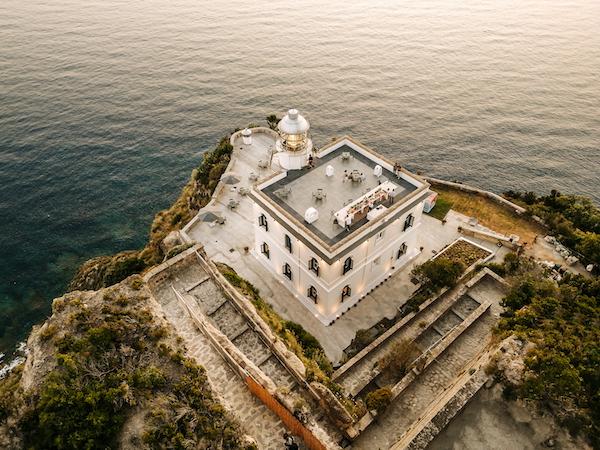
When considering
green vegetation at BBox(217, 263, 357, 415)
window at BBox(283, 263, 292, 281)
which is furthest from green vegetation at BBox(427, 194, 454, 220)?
green vegetation at BBox(217, 263, 357, 415)

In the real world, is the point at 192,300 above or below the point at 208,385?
below

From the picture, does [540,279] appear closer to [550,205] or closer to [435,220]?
[435,220]

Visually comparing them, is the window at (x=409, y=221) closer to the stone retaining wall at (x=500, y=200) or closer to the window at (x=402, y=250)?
the window at (x=402, y=250)

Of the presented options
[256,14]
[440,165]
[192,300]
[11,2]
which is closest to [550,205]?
[440,165]

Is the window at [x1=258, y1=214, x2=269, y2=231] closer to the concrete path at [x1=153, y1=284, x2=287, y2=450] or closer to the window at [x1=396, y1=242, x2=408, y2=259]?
the concrete path at [x1=153, y1=284, x2=287, y2=450]

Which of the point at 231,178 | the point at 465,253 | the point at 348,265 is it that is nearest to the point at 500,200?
the point at 465,253

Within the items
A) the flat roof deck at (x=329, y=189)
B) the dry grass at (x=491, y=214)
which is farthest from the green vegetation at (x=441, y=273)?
the dry grass at (x=491, y=214)
